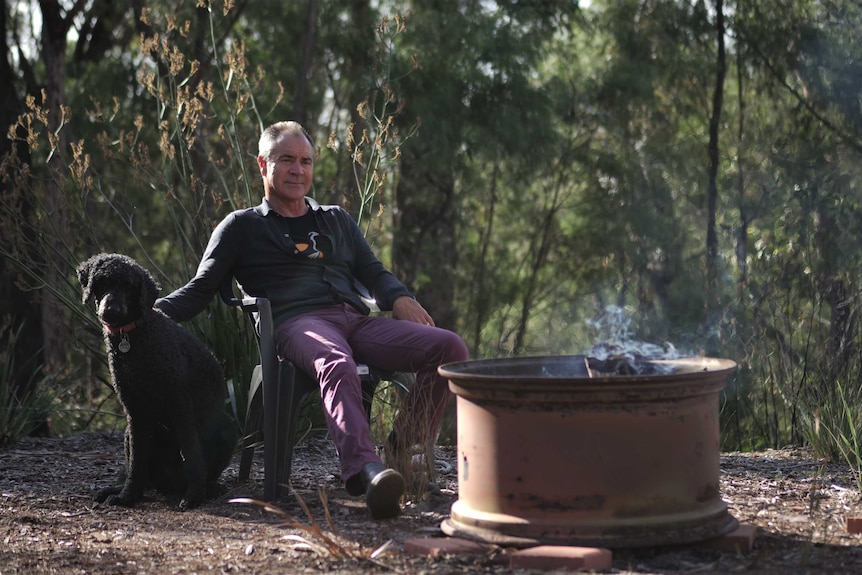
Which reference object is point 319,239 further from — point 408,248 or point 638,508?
point 408,248

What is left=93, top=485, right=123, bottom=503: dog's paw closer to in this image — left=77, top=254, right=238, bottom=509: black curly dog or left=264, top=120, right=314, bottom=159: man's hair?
left=77, top=254, right=238, bottom=509: black curly dog

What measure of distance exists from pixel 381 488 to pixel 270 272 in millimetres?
1162

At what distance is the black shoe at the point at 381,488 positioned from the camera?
10.7ft

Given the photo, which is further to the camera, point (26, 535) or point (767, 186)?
point (767, 186)

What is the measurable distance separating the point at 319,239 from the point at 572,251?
7.90 meters

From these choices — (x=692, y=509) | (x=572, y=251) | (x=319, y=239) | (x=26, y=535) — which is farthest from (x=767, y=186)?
(x=26, y=535)

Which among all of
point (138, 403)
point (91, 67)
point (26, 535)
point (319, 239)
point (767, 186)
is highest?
point (91, 67)

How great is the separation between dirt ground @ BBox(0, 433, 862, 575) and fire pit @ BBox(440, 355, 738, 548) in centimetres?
10

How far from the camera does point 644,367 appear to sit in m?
3.20

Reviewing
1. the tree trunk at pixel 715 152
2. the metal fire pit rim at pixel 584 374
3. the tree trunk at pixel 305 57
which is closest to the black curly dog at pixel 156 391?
the metal fire pit rim at pixel 584 374

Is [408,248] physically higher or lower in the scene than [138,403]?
higher

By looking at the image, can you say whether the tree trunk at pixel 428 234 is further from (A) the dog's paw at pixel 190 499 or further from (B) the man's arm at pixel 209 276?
(A) the dog's paw at pixel 190 499

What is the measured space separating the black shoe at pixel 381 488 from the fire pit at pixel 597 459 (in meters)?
0.37

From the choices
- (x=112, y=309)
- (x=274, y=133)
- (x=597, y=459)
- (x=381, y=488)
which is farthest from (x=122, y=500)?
(x=597, y=459)
